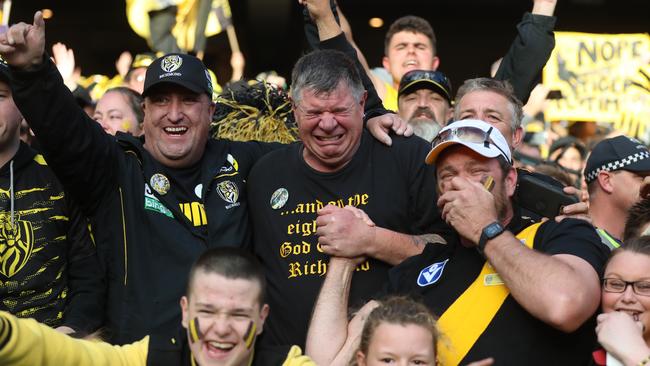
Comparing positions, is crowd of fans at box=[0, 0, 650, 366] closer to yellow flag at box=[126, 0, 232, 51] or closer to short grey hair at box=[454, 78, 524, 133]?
short grey hair at box=[454, 78, 524, 133]

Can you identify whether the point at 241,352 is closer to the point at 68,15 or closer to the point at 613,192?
the point at 613,192

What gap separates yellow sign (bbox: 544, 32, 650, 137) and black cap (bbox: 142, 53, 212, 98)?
7.76 metres

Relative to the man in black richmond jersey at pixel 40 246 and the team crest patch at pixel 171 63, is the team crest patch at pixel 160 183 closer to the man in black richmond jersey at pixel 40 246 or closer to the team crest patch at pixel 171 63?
the man in black richmond jersey at pixel 40 246

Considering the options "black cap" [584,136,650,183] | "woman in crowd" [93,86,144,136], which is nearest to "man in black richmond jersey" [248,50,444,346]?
"black cap" [584,136,650,183]

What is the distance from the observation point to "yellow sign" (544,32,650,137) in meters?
12.1

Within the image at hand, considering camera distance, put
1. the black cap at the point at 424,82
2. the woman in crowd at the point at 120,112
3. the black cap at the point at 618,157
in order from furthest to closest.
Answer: the woman in crowd at the point at 120,112 < the black cap at the point at 424,82 < the black cap at the point at 618,157

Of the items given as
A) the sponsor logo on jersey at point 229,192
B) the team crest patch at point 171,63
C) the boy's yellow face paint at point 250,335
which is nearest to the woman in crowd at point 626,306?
the boy's yellow face paint at point 250,335

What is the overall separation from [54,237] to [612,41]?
943cm

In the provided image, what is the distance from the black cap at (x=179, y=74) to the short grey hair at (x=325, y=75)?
1.54ft

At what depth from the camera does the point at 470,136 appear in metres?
4.34

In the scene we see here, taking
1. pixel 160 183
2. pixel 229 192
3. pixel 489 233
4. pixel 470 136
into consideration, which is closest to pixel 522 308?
pixel 489 233

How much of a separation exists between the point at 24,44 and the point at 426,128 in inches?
97.4

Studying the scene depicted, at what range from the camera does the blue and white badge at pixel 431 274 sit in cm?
434

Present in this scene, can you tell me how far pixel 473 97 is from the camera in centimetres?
546
